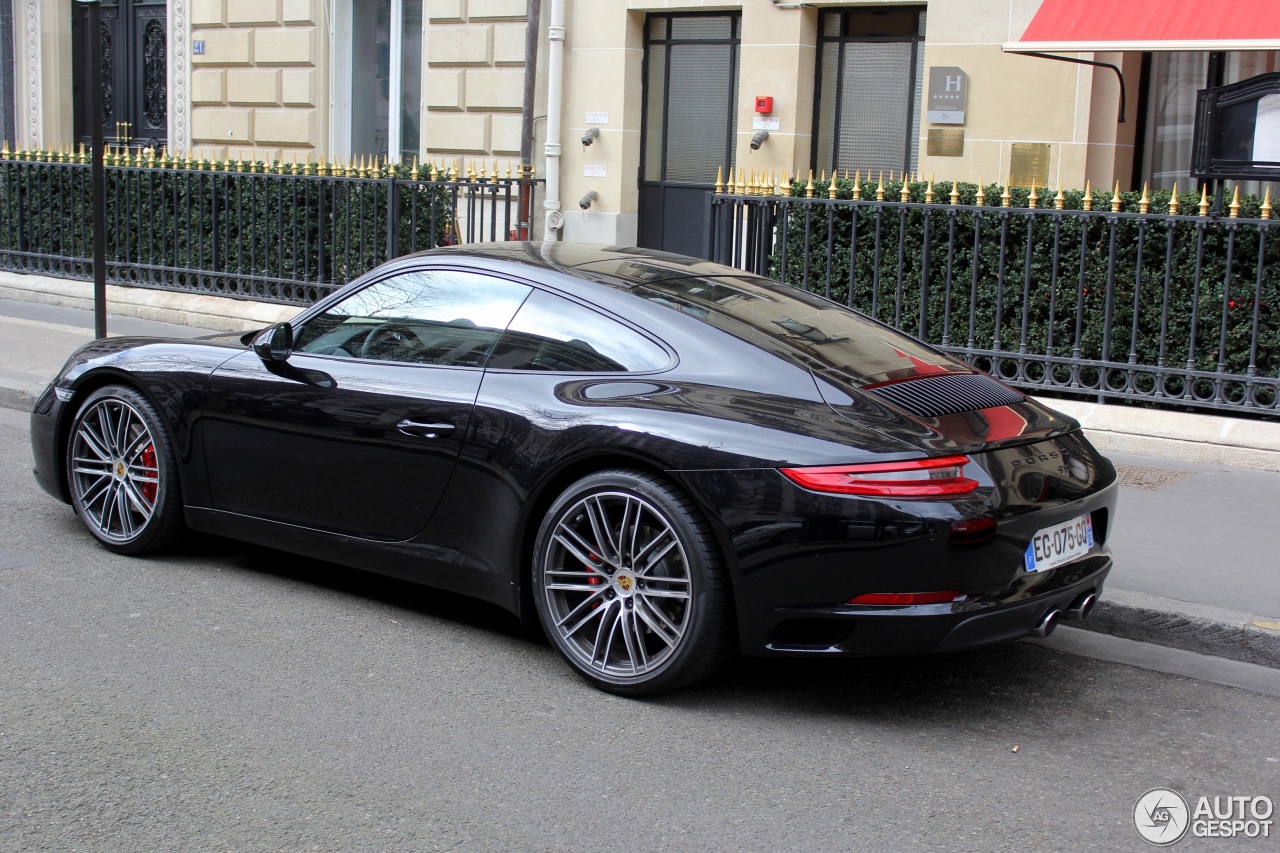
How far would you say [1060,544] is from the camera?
4574mm

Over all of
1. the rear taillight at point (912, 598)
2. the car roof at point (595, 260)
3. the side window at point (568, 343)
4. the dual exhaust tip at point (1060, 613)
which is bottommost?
the dual exhaust tip at point (1060, 613)

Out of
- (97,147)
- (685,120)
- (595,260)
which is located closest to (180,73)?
(685,120)

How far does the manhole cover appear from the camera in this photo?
25.7ft

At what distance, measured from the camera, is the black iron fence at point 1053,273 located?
8586 millimetres

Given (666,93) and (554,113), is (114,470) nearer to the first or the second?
(554,113)

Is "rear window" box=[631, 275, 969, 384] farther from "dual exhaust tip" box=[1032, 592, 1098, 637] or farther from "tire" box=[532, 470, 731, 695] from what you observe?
"dual exhaust tip" box=[1032, 592, 1098, 637]

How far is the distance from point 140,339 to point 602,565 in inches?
106

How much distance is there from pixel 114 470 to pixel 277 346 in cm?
109

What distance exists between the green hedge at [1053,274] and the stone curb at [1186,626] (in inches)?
141

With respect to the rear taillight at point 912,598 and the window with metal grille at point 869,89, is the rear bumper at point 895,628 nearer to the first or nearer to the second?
the rear taillight at point 912,598

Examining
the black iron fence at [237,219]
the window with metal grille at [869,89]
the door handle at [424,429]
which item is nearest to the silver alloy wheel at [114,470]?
the door handle at [424,429]

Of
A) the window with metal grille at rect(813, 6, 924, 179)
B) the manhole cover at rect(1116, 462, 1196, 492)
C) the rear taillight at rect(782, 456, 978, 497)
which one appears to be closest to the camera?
the rear taillight at rect(782, 456, 978, 497)

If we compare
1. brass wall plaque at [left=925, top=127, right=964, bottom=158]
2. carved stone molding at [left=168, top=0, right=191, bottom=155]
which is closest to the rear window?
brass wall plaque at [left=925, top=127, right=964, bottom=158]

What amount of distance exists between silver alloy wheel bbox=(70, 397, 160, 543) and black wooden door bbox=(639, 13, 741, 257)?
10133mm
